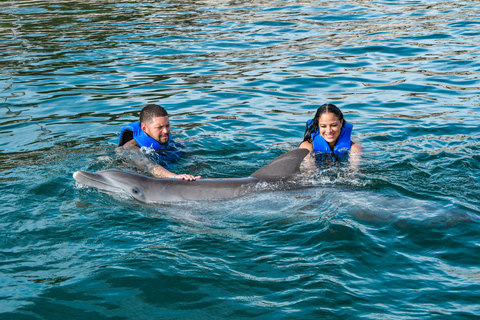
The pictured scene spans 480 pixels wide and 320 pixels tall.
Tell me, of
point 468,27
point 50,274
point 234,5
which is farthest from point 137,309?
point 234,5

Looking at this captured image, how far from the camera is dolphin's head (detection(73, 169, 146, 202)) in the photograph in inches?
263

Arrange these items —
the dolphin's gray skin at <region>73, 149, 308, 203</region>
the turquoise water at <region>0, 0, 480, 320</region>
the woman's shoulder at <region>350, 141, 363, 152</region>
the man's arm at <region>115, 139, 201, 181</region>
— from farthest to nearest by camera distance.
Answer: the woman's shoulder at <region>350, 141, 363, 152</region>, the man's arm at <region>115, 139, 201, 181</region>, the dolphin's gray skin at <region>73, 149, 308, 203</region>, the turquoise water at <region>0, 0, 480, 320</region>

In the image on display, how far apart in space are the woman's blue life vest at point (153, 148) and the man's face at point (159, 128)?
10cm

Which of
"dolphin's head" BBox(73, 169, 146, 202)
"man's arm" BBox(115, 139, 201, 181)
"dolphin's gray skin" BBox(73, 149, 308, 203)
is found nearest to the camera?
"dolphin's gray skin" BBox(73, 149, 308, 203)

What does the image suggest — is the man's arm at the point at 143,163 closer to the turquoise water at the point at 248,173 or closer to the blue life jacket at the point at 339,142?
the turquoise water at the point at 248,173

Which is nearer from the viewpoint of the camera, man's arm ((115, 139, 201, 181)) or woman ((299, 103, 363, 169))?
man's arm ((115, 139, 201, 181))

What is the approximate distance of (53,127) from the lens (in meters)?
10.1

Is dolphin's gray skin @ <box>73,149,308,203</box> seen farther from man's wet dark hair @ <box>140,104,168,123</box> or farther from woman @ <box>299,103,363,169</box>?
man's wet dark hair @ <box>140,104,168,123</box>

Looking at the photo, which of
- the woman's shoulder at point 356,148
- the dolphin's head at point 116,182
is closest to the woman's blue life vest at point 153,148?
the dolphin's head at point 116,182

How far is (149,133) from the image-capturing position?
8492 millimetres

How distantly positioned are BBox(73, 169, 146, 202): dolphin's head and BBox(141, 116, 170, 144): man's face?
1564 mm

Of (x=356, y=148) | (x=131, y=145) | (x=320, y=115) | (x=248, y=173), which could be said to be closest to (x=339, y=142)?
(x=356, y=148)

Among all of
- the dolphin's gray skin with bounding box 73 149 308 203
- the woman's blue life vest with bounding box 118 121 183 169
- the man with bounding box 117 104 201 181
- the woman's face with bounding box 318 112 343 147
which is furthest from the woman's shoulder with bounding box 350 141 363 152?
the man with bounding box 117 104 201 181

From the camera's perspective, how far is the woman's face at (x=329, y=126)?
789 cm
